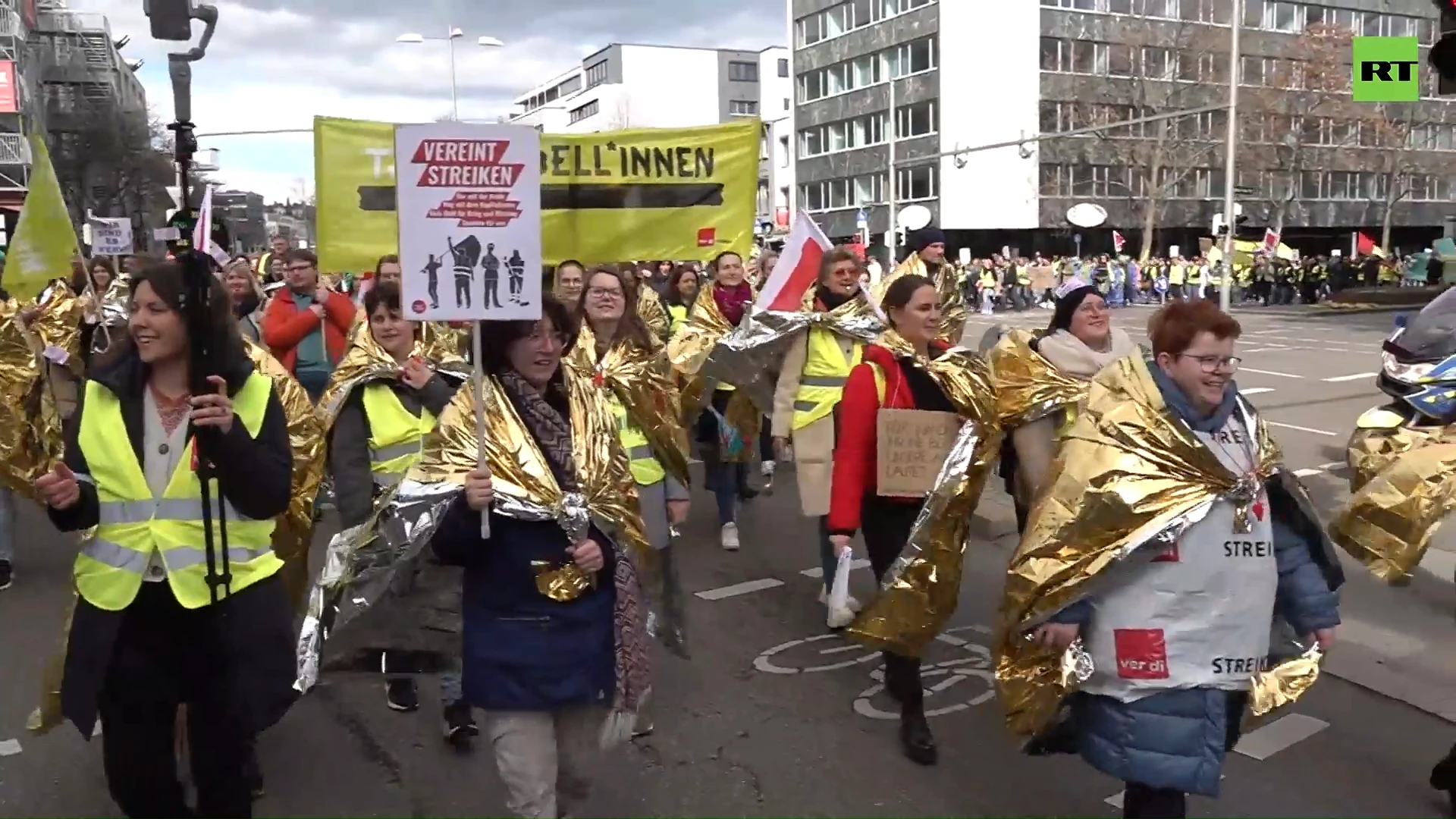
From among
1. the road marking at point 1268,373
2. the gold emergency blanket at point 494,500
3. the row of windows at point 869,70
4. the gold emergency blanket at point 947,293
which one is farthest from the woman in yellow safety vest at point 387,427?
the row of windows at point 869,70

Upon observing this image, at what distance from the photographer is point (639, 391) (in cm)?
569

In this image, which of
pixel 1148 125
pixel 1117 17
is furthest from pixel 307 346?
pixel 1117 17

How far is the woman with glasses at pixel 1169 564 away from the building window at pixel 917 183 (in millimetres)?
53820

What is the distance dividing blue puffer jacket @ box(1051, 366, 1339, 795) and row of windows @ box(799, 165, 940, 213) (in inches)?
2054

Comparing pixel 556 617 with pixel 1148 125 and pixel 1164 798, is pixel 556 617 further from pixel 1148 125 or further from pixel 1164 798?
pixel 1148 125

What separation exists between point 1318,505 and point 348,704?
21.7 ft

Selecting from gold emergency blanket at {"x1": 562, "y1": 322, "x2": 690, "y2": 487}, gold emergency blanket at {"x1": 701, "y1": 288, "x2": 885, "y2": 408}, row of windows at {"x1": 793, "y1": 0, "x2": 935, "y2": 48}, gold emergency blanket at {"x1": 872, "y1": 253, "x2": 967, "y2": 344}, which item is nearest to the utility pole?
gold emergency blanket at {"x1": 872, "y1": 253, "x2": 967, "y2": 344}

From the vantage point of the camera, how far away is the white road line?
15.2 ft

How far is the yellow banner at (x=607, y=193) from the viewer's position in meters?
6.89

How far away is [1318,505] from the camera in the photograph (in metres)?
8.73

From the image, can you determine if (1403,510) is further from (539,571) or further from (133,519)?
(133,519)

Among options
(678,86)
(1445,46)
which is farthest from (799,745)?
(678,86)

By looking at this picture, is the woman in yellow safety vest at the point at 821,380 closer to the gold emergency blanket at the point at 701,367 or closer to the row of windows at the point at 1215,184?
the gold emergency blanket at the point at 701,367

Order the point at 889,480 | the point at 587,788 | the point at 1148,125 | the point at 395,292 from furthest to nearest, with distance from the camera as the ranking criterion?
the point at 1148,125
the point at 395,292
the point at 889,480
the point at 587,788
